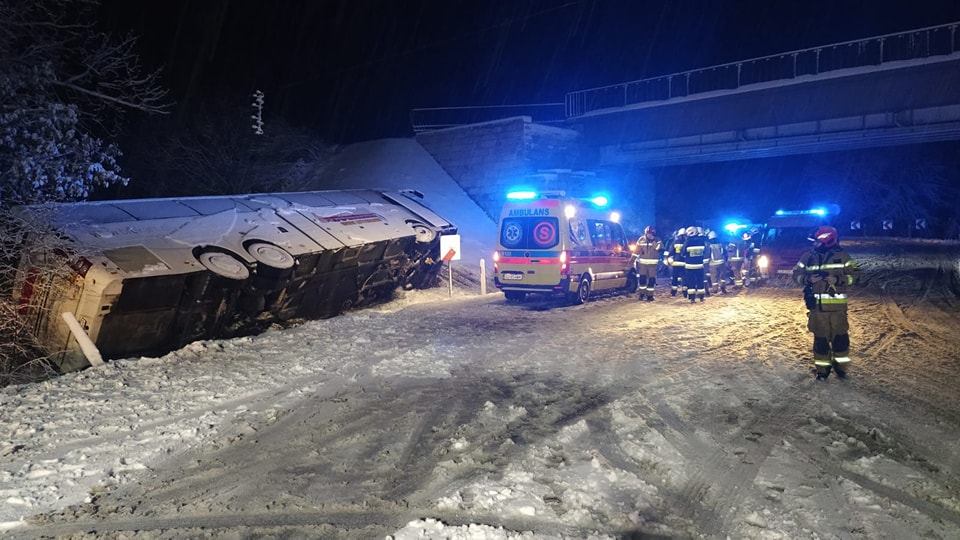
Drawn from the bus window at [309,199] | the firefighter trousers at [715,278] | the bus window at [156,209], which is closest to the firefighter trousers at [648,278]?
the firefighter trousers at [715,278]

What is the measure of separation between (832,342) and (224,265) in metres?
7.93

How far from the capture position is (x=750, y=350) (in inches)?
349

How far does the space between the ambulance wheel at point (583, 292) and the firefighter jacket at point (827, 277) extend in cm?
652

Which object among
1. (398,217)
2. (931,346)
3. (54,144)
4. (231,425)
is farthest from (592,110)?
(231,425)

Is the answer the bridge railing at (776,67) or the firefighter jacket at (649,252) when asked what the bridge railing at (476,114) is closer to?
the bridge railing at (776,67)

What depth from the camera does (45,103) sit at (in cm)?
809

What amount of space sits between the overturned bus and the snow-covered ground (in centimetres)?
60

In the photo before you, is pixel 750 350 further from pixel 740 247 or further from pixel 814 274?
pixel 740 247

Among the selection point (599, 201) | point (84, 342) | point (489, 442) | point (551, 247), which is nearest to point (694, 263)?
point (599, 201)

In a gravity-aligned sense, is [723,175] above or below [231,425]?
above

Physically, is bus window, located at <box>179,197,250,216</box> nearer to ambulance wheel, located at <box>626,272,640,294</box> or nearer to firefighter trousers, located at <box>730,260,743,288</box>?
ambulance wheel, located at <box>626,272,640,294</box>

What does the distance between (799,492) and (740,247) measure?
1490cm

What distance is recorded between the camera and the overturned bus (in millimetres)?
7766

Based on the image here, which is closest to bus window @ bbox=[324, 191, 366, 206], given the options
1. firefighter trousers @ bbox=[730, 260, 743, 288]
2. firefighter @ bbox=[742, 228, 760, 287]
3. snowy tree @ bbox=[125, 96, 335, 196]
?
firefighter trousers @ bbox=[730, 260, 743, 288]
